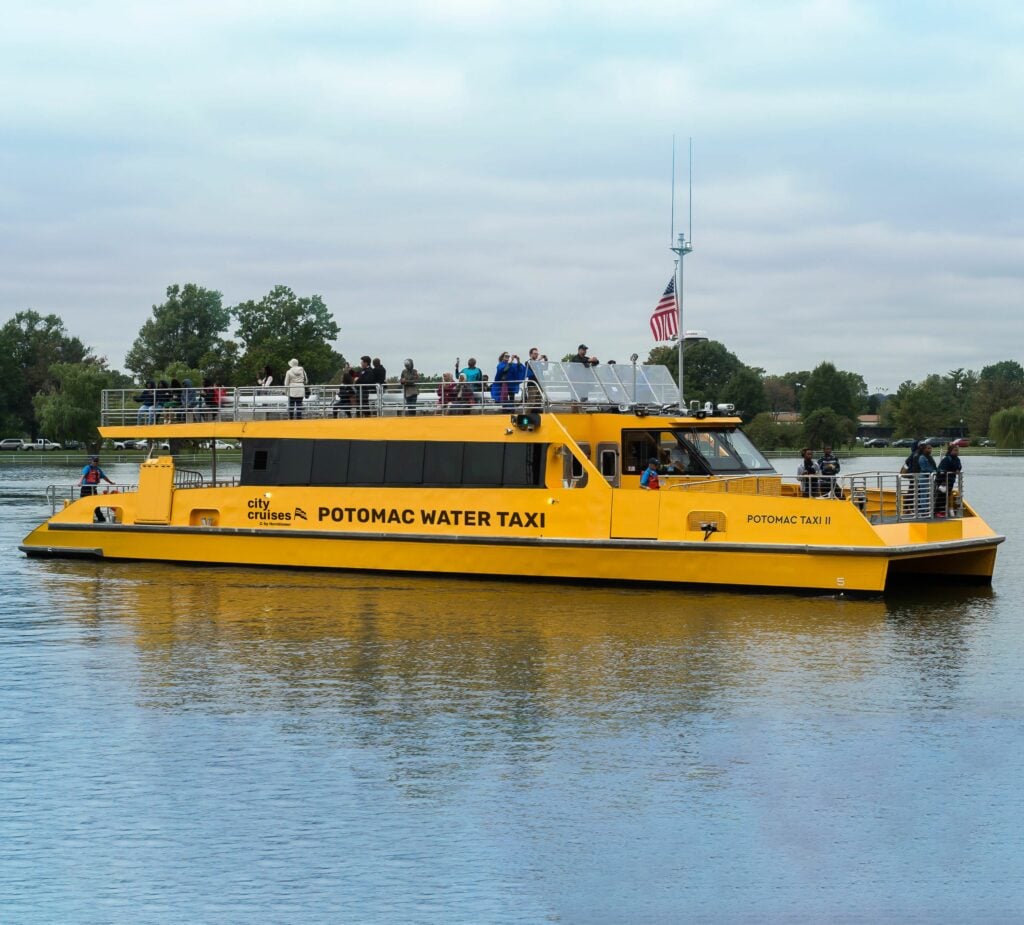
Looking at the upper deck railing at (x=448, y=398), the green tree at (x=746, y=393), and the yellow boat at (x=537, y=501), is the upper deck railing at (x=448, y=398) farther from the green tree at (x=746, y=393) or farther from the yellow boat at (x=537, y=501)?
the green tree at (x=746, y=393)

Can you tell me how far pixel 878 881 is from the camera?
10312 mm

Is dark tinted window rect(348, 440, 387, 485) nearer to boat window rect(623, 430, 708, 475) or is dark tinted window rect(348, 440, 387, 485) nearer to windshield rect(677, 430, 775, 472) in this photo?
boat window rect(623, 430, 708, 475)

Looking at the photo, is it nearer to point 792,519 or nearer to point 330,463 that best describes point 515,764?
point 792,519

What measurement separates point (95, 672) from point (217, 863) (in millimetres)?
7808

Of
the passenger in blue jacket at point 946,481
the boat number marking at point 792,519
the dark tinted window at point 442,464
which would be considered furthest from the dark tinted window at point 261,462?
the passenger in blue jacket at point 946,481

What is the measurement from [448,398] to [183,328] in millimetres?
105189

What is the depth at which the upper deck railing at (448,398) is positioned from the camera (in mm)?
26344

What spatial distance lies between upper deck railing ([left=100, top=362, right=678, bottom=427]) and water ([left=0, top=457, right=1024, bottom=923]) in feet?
16.0

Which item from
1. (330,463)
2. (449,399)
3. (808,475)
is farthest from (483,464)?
(808,475)

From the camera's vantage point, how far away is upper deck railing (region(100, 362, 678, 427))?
26344 millimetres

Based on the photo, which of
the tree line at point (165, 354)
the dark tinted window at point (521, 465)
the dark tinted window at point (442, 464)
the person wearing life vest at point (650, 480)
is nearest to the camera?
the person wearing life vest at point (650, 480)

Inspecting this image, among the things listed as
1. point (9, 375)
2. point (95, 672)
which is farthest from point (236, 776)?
point (9, 375)

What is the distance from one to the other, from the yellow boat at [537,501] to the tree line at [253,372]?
6425 cm

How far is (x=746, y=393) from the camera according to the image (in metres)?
135
